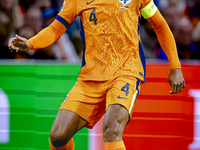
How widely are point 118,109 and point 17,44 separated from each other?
1.12 metres

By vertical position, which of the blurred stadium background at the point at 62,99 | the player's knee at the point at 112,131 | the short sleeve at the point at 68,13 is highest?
the short sleeve at the point at 68,13

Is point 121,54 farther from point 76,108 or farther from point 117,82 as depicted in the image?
point 76,108

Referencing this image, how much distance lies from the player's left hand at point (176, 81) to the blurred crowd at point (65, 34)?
6.41 feet

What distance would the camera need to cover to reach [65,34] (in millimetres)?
5258

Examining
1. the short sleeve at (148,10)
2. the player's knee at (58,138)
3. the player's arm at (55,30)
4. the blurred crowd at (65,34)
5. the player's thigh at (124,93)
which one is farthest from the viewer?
the blurred crowd at (65,34)

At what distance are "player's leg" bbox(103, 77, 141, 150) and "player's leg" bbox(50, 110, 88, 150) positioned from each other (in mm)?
384

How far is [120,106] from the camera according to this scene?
2570 mm

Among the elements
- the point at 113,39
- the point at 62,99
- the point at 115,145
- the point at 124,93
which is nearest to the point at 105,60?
the point at 113,39

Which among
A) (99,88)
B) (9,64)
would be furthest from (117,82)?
(9,64)

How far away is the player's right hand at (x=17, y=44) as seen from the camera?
2.78 meters

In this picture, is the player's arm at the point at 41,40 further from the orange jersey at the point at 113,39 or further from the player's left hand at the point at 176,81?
the player's left hand at the point at 176,81

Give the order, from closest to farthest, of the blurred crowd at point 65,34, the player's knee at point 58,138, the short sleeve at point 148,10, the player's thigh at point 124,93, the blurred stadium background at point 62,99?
the player's thigh at point 124,93 → the player's knee at point 58,138 → the short sleeve at point 148,10 → the blurred stadium background at point 62,99 → the blurred crowd at point 65,34

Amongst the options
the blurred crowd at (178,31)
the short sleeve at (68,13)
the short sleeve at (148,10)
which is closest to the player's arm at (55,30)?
the short sleeve at (68,13)

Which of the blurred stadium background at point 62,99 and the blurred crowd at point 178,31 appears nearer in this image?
the blurred stadium background at point 62,99
